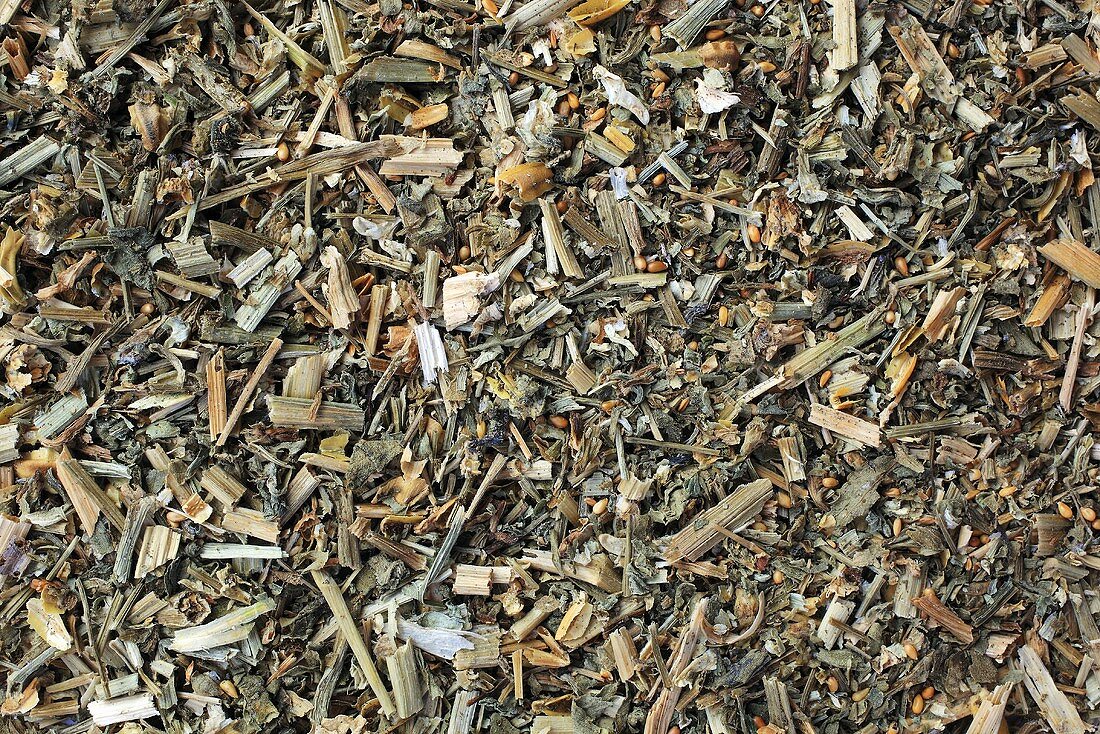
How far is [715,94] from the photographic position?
158cm

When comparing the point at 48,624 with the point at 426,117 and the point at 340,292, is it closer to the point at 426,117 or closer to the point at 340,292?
the point at 340,292

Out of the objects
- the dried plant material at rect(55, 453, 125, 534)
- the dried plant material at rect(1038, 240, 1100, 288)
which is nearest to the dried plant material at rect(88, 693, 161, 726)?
the dried plant material at rect(55, 453, 125, 534)

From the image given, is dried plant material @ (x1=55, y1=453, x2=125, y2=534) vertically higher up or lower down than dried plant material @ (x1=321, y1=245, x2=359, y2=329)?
lower down

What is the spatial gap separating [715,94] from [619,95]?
19cm

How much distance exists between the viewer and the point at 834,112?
1.62m

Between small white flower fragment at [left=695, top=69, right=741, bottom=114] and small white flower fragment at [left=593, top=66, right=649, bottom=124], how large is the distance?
0.40 feet

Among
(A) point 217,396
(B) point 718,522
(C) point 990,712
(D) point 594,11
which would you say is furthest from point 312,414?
(C) point 990,712

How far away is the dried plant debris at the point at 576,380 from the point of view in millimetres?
1594

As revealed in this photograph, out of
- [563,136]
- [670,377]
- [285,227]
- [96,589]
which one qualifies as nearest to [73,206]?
[285,227]

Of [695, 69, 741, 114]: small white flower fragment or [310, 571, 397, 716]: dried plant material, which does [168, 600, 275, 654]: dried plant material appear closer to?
[310, 571, 397, 716]: dried plant material

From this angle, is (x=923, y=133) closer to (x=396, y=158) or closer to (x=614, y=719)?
(x=396, y=158)

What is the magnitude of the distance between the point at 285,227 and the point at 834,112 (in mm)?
1167

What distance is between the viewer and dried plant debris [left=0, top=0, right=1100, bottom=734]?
1.59 m

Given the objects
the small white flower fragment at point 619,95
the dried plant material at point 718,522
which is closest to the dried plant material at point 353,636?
the dried plant material at point 718,522
